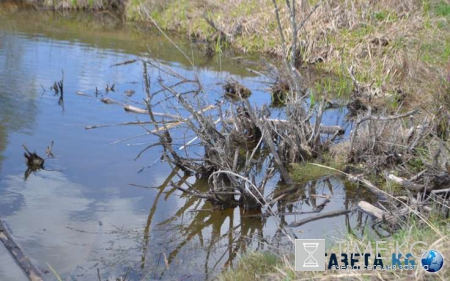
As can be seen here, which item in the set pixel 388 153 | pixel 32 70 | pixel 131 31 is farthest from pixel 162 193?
pixel 131 31

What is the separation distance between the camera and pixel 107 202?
20.6ft

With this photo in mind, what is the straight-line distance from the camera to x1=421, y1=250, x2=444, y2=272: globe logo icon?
12.1ft

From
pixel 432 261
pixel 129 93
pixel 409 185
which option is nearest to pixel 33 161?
pixel 129 93

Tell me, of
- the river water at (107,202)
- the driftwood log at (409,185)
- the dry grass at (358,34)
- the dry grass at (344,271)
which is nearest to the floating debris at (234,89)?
the river water at (107,202)

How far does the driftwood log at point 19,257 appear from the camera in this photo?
4637mm

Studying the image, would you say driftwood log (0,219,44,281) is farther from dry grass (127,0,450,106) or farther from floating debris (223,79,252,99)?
floating debris (223,79,252,99)

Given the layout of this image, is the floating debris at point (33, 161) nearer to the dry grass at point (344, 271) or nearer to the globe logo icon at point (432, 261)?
the dry grass at point (344, 271)

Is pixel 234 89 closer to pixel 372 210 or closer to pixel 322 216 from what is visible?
pixel 322 216

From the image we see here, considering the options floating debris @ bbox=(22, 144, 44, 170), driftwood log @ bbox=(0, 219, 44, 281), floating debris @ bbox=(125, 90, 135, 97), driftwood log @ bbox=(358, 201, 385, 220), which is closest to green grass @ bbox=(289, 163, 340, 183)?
driftwood log @ bbox=(358, 201, 385, 220)

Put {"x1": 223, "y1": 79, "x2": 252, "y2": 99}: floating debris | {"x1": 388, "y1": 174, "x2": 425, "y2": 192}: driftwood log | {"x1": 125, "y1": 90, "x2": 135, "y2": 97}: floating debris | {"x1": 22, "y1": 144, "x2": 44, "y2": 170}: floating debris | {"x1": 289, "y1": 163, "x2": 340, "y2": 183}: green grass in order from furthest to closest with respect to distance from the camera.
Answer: {"x1": 223, "y1": 79, "x2": 252, "y2": 99}: floating debris
{"x1": 125, "y1": 90, "x2": 135, "y2": 97}: floating debris
{"x1": 289, "y1": 163, "x2": 340, "y2": 183}: green grass
{"x1": 22, "y1": 144, "x2": 44, "y2": 170}: floating debris
{"x1": 388, "y1": 174, "x2": 425, "y2": 192}: driftwood log

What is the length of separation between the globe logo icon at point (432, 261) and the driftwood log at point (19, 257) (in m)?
2.61

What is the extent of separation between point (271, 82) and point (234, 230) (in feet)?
18.3

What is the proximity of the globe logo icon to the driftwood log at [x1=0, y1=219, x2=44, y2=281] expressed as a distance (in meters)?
2.61

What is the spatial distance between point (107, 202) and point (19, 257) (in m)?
1.49
